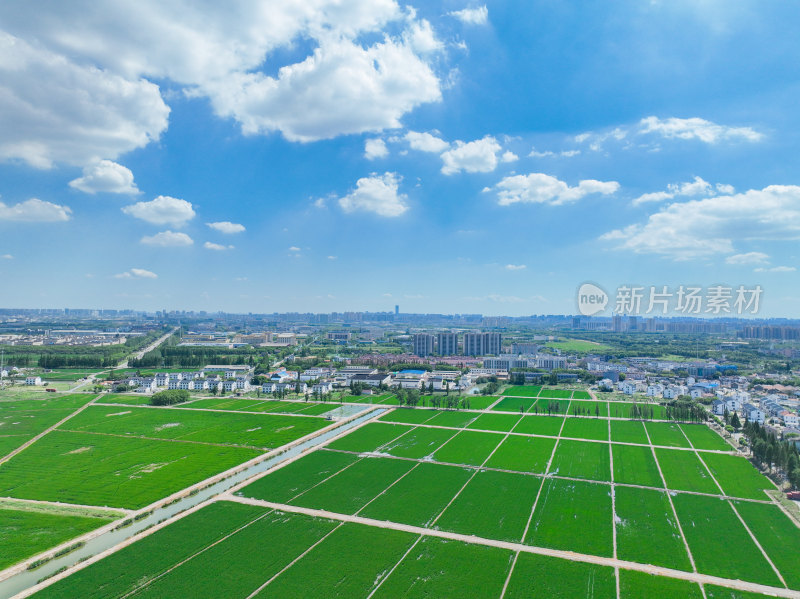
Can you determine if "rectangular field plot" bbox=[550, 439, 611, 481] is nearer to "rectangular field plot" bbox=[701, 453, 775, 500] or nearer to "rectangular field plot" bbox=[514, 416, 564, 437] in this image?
"rectangular field plot" bbox=[514, 416, 564, 437]

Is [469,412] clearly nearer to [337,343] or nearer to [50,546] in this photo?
[50,546]

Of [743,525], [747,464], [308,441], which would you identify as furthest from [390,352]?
[743,525]

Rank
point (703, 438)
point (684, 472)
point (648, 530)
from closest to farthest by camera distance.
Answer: point (648, 530) → point (684, 472) → point (703, 438)

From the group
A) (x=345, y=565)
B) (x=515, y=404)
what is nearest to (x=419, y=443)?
(x=345, y=565)

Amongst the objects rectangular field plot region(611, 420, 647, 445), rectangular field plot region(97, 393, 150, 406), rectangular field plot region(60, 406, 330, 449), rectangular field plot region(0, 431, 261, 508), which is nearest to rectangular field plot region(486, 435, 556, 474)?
rectangular field plot region(611, 420, 647, 445)

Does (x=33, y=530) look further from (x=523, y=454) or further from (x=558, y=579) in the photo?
(x=523, y=454)

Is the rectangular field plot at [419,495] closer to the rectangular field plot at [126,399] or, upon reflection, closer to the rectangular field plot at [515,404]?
the rectangular field plot at [515,404]
